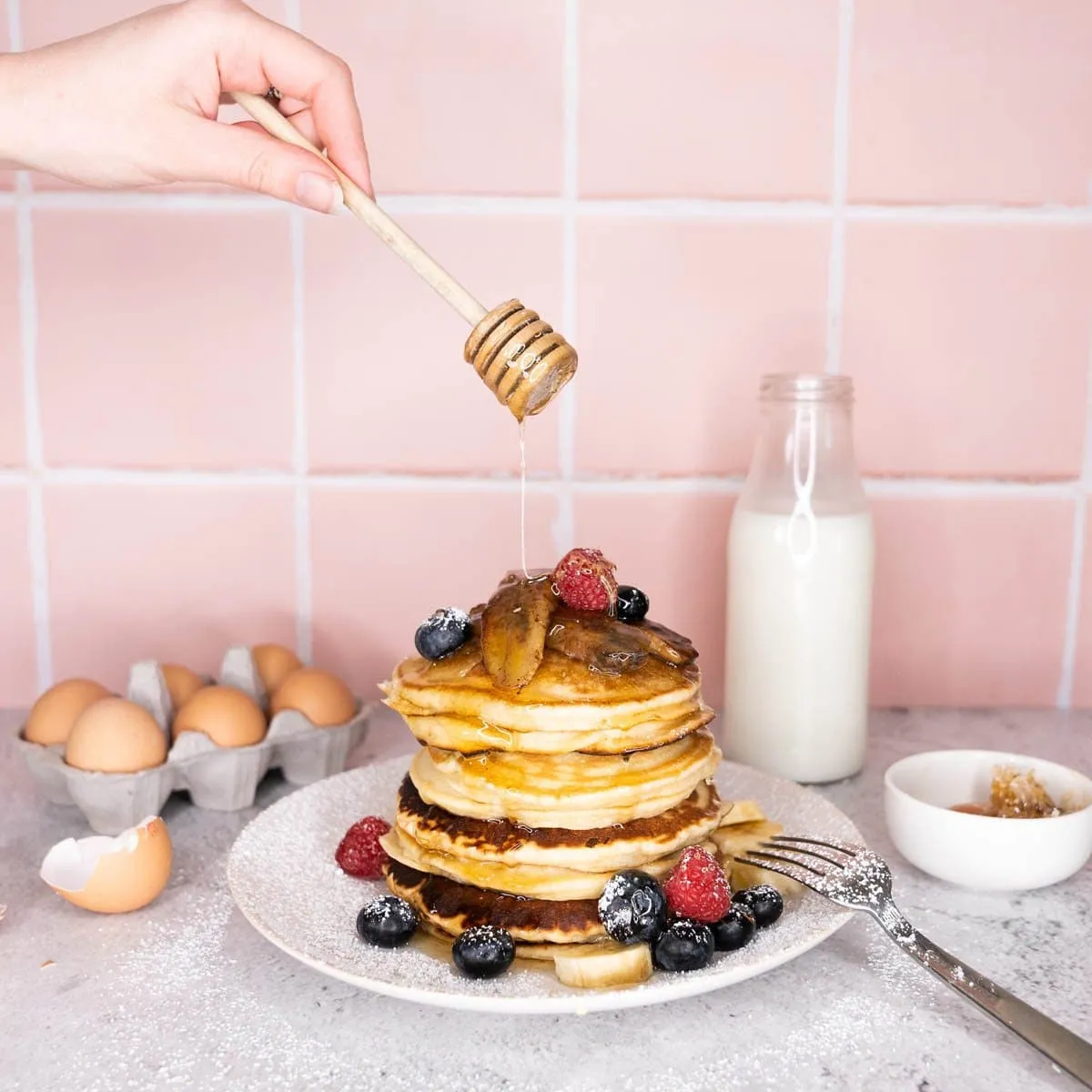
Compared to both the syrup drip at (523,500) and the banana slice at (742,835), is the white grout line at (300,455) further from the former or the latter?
the banana slice at (742,835)

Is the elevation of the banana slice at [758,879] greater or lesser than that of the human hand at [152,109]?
lesser

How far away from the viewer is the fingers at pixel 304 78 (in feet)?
3.36

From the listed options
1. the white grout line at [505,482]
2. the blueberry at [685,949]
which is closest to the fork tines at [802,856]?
the blueberry at [685,949]

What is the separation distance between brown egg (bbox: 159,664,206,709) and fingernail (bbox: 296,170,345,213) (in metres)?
0.59

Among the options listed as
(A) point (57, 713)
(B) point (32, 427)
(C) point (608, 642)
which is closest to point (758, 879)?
(C) point (608, 642)

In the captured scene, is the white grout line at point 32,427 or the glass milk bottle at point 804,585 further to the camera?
the white grout line at point 32,427

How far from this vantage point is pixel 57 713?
124 centimetres

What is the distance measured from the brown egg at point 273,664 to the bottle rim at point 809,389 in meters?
0.65

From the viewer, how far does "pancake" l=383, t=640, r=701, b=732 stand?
89 centimetres

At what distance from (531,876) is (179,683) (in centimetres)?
61

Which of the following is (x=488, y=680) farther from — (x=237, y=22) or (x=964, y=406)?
(x=964, y=406)

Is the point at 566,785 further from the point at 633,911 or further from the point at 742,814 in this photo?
the point at 742,814

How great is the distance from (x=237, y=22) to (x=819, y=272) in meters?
0.78

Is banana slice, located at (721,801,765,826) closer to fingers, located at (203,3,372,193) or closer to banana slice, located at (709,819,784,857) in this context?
banana slice, located at (709,819,784,857)
